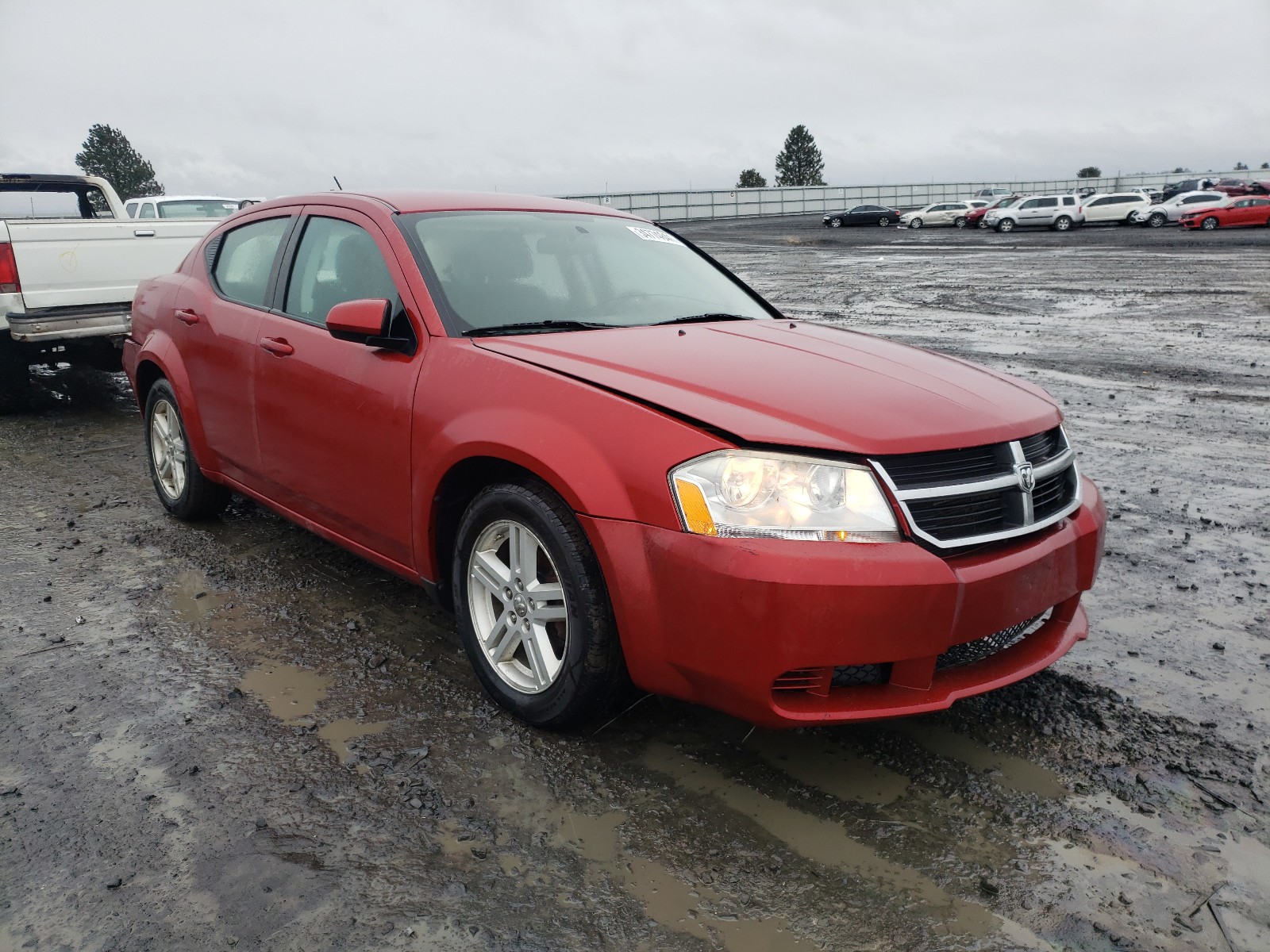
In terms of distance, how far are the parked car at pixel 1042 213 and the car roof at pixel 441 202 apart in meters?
41.3

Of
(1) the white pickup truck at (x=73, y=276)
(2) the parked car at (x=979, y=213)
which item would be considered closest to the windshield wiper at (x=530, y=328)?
(1) the white pickup truck at (x=73, y=276)

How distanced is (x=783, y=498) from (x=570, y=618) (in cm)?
74

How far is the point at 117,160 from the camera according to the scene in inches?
4190

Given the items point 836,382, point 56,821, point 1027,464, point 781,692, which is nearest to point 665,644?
point 781,692

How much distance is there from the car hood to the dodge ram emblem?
3.7 inches

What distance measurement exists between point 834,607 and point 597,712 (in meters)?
0.89

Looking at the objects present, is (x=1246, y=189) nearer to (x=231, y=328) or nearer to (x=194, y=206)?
(x=194, y=206)

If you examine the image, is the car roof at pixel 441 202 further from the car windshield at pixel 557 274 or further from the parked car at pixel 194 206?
the parked car at pixel 194 206

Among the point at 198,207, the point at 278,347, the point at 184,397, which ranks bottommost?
the point at 184,397

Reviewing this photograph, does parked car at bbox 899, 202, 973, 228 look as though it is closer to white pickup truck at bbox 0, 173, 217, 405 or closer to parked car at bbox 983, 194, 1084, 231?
parked car at bbox 983, 194, 1084, 231

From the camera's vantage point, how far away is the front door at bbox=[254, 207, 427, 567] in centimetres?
353

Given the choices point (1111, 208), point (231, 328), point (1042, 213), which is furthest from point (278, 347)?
point (1111, 208)

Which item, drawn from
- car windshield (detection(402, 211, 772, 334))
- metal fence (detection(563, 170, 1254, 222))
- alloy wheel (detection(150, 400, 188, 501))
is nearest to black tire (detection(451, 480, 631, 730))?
car windshield (detection(402, 211, 772, 334))

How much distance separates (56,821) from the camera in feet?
9.00
